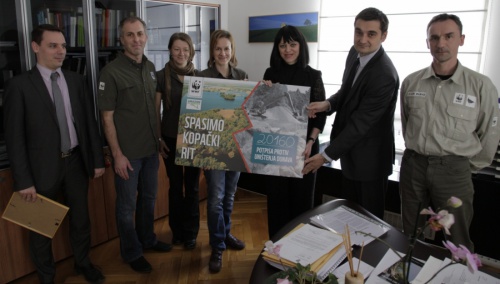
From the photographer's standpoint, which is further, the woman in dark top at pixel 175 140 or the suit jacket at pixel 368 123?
the woman in dark top at pixel 175 140

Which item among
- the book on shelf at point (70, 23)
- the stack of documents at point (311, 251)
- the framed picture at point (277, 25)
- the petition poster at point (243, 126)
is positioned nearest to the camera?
the stack of documents at point (311, 251)

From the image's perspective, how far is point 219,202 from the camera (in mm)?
2533

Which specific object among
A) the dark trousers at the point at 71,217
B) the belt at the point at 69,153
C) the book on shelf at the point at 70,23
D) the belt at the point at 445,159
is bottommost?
the dark trousers at the point at 71,217

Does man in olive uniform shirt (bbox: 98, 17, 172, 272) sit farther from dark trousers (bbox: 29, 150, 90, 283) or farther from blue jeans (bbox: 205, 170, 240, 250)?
blue jeans (bbox: 205, 170, 240, 250)

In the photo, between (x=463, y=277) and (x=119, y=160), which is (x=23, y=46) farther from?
(x=463, y=277)

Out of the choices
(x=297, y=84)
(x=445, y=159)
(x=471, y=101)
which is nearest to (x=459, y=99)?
(x=471, y=101)

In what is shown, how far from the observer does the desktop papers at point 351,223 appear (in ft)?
4.58

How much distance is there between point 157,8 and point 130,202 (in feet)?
5.63

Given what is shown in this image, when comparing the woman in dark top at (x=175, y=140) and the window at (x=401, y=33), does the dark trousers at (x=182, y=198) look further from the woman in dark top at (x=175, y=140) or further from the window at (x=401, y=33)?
the window at (x=401, y=33)

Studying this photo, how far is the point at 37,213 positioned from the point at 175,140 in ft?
3.08

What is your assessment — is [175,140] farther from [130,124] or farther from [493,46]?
[493,46]

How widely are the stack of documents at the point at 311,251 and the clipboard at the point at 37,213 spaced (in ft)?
4.90

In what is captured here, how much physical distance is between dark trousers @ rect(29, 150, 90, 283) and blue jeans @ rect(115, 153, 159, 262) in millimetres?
215

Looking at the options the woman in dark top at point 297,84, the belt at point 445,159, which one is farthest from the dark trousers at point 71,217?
the belt at point 445,159
